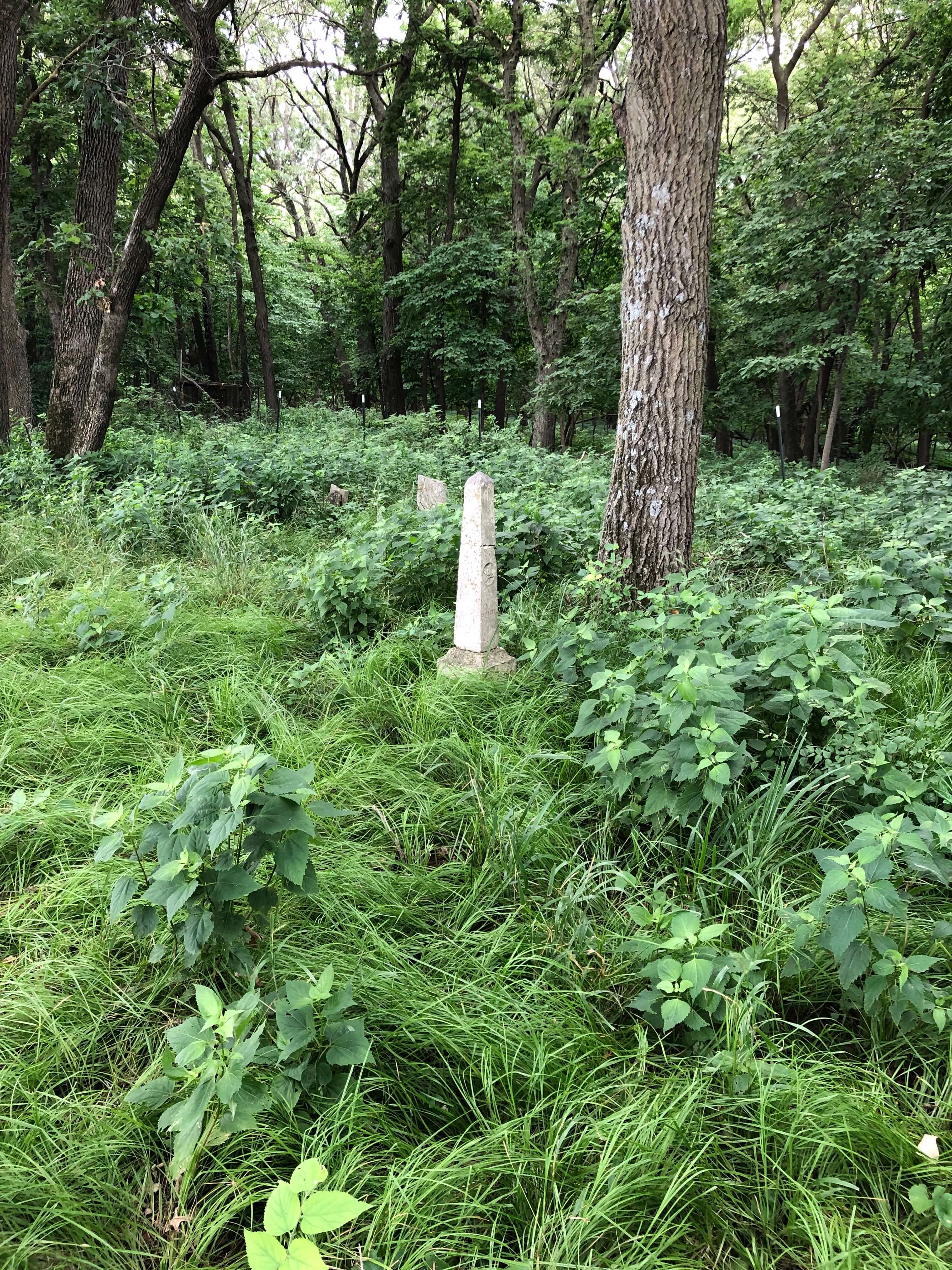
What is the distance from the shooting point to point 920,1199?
1296 millimetres

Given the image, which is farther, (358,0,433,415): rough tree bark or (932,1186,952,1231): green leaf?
(358,0,433,415): rough tree bark

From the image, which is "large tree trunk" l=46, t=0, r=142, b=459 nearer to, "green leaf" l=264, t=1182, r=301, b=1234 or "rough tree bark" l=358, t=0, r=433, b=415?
"rough tree bark" l=358, t=0, r=433, b=415

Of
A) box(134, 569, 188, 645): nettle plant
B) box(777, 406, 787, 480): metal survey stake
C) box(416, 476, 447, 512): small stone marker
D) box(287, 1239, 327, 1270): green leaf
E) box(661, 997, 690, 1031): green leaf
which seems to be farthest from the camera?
box(777, 406, 787, 480): metal survey stake

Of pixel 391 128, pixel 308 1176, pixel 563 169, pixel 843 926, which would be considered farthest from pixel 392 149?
pixel 308 1176

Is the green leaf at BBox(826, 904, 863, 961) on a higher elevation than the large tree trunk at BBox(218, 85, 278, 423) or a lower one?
lower

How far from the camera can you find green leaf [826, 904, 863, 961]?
1560 millimetres

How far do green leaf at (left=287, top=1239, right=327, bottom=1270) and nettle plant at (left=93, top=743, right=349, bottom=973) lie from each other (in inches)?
27.3

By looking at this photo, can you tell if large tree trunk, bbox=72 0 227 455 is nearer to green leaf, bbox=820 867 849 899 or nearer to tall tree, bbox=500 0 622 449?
tall tree, bbox=500 0 622 449

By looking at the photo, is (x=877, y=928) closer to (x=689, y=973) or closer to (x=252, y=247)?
(x=689, y=973)

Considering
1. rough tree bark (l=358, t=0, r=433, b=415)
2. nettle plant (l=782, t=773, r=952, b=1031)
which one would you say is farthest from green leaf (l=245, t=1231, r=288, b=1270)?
rough tree bark (l=358, t=0, r=433, b=415)

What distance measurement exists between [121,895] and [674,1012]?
1363 millimetres

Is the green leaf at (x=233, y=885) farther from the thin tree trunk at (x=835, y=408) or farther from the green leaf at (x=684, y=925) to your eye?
the thin tree trunk at (x=835, y=408)

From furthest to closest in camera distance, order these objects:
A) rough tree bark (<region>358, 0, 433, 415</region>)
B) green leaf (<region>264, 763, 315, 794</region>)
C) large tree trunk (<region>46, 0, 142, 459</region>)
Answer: rough tree bark (<region>358, 0, 433, 415</region>), large tree trunk (<region>46, 0, 142, 459</region>), green leaf (<region>264, 763, 315, 794</region>)

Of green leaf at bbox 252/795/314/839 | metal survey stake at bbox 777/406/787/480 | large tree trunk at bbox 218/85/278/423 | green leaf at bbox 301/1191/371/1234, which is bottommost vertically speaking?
green leaf at bbox 301/1191/371/1234
